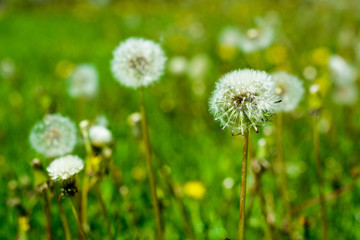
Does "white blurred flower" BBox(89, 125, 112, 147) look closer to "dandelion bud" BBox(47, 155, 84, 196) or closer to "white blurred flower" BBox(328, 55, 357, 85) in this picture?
"dandelion bud" BBox(47, 155, 84, 196)

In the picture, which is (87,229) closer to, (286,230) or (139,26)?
(286,230)

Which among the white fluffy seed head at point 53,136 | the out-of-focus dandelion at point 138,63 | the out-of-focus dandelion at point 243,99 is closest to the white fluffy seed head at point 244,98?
the out-of-focus dandelion at point 243,99

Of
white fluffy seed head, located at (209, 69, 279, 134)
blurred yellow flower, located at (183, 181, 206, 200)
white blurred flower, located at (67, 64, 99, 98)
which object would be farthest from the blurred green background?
white fluffy seed head, located at (209, 69, 279, 134)

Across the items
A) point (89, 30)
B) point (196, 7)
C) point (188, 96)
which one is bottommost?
point (188, 96)

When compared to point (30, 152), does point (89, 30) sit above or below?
above

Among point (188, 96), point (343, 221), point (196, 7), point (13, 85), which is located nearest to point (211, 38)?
point (188, 96)

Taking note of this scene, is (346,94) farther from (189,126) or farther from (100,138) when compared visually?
(100,138)

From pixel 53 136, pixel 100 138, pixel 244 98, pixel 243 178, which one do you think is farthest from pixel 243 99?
pixel 53 136
